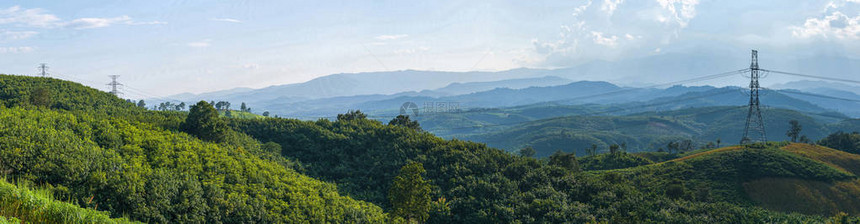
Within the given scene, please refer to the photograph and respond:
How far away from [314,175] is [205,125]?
15754mm

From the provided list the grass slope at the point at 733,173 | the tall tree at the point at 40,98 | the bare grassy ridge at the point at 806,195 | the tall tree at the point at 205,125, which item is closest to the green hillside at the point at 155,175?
the tall tree at the point at 205,125

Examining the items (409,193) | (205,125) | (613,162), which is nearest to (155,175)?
(409,193)

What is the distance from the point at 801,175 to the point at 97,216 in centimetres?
10885

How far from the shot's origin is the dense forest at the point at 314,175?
1375 inches

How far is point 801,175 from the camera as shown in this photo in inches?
3462

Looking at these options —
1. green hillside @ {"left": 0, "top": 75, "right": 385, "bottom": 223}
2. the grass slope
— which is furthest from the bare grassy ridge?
green hillside @ {"left": 0, "top": 75, "right": 385, "bottom": 223}

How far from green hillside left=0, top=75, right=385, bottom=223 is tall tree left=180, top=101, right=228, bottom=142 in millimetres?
2321

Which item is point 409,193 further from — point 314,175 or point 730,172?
point 730,172

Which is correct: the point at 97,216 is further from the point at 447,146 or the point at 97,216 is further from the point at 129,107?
the point at 129,107

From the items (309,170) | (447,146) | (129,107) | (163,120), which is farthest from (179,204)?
(129,107)

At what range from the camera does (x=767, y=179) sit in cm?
8738

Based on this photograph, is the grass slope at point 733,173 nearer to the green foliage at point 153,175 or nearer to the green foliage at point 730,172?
the green foliage at point 730,172

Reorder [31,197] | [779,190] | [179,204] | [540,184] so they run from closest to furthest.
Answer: [31,197]
[179,204]
[540,184]
[779,190]

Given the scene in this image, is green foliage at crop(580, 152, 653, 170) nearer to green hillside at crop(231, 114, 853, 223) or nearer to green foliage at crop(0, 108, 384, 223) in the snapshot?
green hillside at crop(231, 114, 853, 223)
